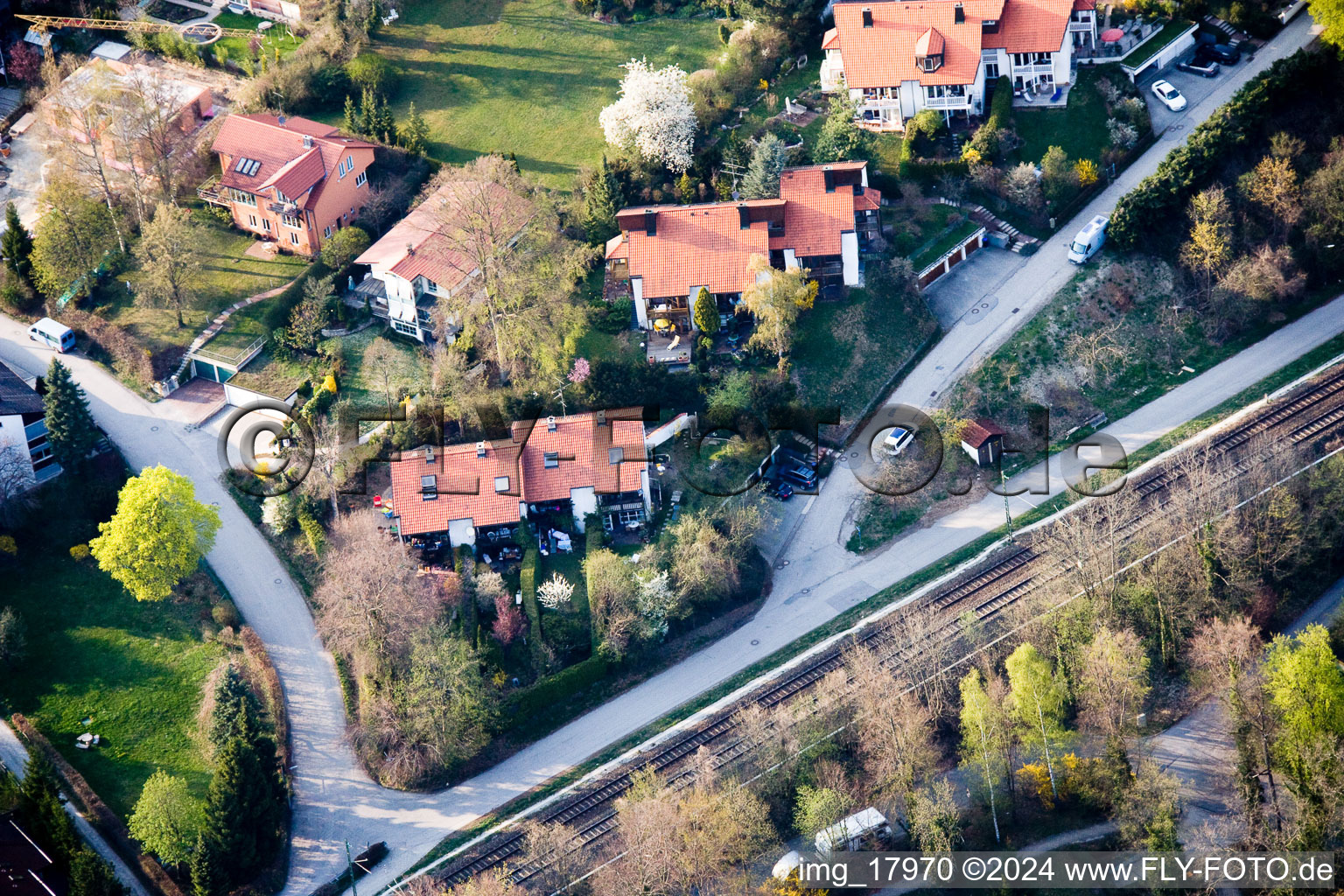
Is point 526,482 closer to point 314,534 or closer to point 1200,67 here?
point 314,534

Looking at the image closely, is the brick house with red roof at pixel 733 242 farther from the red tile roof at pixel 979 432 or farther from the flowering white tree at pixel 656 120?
the red tile roof at pixel 979 432

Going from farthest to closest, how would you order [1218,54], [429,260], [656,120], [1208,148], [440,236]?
[1218,54]
[656,120]
[1208,148]
[440,236]
[429,260]

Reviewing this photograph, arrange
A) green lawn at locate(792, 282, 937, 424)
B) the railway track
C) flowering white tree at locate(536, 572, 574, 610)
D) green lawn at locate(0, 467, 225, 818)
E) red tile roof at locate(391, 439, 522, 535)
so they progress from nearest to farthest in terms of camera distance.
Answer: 1. the railway track
2. green lawn at locate(0, 467, 225, 818)
3. flowering white tree at locate(536, 572, 574, 610)
4. red tile roof at locate(391, 439, 522, 535)
5. green lawn at locate(792, 282, 937, 424)

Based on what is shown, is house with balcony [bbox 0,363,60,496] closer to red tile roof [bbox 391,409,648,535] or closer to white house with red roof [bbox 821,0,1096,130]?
red tile roof [bbox 391,409,648,535]

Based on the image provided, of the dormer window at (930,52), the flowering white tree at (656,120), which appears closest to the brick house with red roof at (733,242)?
the flowering white tree at (656,120)

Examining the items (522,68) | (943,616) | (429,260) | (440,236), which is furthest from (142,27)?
(943,616)

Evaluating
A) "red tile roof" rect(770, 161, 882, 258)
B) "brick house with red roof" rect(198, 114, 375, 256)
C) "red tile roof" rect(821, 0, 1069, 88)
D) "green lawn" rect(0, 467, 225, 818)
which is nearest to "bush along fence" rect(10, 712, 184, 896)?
"green lawn" rect(0, 467, 225, 818)

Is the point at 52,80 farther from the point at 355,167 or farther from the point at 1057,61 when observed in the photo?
the point at 1057,61
